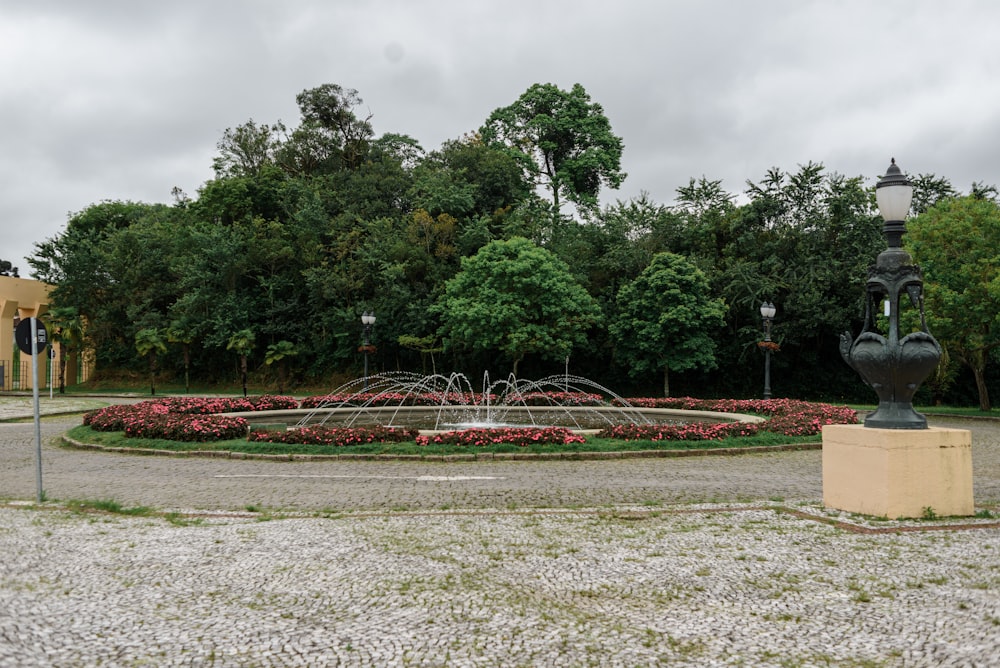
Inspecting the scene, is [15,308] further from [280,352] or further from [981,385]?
[981,385]

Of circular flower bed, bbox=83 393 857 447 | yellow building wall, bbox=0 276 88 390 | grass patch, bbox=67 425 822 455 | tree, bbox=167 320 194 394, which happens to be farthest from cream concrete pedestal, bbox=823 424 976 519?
yellow building wall, bbox=0 276 88 390

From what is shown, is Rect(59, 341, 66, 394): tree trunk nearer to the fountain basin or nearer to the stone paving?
the fountain basin

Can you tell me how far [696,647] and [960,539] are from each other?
3.66m

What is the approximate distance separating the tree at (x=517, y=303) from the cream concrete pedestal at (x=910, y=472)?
71.1 ft

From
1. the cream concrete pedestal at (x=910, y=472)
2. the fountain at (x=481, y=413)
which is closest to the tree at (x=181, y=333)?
the fountain at (x=481, y=413)

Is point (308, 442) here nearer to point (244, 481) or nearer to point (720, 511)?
point (244, 481)

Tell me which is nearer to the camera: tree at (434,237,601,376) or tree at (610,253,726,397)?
tree at (434,237,601,376)

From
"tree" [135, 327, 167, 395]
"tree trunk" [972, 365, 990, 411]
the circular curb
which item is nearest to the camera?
the circular curb

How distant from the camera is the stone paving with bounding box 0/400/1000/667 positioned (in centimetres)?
366

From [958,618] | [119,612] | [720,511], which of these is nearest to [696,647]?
[958,618]

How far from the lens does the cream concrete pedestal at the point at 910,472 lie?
670 cm

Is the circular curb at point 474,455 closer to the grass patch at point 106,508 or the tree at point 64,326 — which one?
the grass patch at point 106,508

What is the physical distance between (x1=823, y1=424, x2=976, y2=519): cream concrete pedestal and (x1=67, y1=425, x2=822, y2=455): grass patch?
5887 millimetres

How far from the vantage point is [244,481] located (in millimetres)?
9945
